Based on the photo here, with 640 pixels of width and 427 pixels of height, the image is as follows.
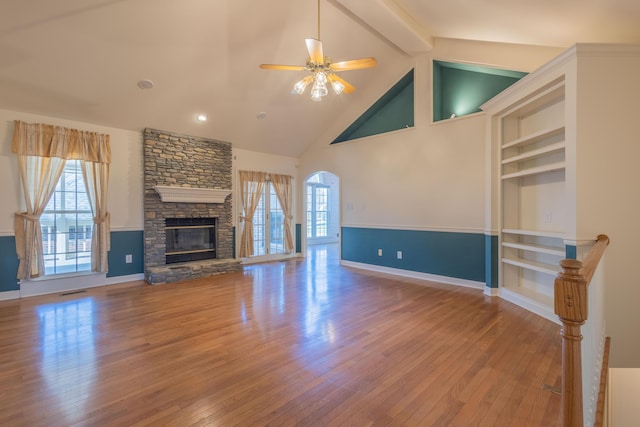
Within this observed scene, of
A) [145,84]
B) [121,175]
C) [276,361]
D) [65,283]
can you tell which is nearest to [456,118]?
[276,361]

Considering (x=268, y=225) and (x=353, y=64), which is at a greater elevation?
(x=353, y=64)

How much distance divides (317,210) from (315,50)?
8518 millimetres

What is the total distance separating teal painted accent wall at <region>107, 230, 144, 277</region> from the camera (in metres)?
5.30

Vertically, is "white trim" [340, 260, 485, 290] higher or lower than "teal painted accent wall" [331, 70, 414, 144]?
lower

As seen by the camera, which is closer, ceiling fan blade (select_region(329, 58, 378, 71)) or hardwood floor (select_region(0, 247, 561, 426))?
hardwood floor (select_region(0, 247, 561, 426))

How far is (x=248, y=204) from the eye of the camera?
7.09 metres

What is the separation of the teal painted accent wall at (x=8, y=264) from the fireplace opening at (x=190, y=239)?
6.83 feet

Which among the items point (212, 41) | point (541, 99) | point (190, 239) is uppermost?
point (212, 41)

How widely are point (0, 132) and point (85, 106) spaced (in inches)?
44.6

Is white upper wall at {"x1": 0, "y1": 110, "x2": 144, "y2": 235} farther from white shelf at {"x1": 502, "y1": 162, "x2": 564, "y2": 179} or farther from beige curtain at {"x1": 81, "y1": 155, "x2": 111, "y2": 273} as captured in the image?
white shelf at {"x1": 502, "y1": 162, "x2": 564, "y2": 179}

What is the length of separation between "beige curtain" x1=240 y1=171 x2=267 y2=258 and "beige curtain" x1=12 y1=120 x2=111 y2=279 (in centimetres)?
306

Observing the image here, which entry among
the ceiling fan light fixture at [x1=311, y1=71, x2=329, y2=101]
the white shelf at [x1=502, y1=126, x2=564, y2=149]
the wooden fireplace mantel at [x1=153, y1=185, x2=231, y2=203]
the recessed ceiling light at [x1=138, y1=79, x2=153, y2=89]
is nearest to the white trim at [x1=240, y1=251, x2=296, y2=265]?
the wooden fireplace mantel at [x1=153, y1=185, x2=231, y2=203]

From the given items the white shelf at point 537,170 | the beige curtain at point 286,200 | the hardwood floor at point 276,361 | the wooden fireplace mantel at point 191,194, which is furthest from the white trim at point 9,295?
the white shelf at point 537,170

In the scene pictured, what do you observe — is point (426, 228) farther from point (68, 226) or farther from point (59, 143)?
point (59, 143)
